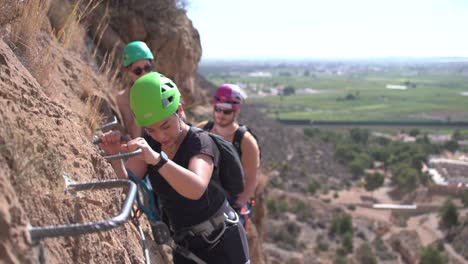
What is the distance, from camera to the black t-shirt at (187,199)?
2.66 meters

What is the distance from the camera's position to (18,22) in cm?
323

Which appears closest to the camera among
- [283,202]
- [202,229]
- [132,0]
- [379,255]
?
[202,229]

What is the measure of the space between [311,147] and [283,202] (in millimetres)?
26387

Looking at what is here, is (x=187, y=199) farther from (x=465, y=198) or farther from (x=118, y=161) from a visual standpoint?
(x=465, y=198)

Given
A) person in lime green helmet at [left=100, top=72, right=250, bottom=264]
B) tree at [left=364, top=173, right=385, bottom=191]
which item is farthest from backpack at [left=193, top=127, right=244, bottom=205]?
tree at [left=364, top=173, right=385, bottom=191]

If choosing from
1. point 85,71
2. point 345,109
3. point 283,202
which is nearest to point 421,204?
point 283,202

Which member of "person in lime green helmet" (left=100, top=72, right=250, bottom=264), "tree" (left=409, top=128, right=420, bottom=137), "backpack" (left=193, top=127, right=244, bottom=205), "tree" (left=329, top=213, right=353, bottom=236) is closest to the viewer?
"person in lime green helmet" (left=100, top=72, right=250, bottom=264)

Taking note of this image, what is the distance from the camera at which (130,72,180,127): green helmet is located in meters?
2.51

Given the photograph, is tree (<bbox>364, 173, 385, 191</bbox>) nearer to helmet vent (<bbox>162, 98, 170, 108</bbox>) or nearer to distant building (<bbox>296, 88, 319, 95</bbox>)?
helmet vent (<bbox>162, 98, 170, 108</bbox>)

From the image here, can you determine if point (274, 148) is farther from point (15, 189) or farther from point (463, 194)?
point (15, 189)

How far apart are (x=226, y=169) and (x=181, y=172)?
62cm

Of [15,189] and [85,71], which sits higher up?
[85,71]

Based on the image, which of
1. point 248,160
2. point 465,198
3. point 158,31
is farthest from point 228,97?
point 465,198

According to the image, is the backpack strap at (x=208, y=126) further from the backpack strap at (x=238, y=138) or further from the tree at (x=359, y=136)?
the tree at (x=359, y=136)
